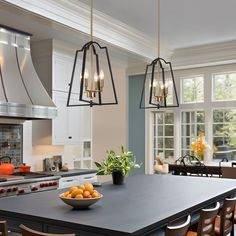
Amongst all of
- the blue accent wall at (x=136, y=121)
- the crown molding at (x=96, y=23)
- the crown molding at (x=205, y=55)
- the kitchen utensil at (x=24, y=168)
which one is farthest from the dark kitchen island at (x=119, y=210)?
the blue accent wall at (x=136, y=121)

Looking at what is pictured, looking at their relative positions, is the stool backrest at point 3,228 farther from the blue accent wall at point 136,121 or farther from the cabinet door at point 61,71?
the blue accent wall at point 136,121

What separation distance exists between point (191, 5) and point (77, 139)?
8.95ft

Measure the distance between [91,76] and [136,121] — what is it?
4460 millimetres

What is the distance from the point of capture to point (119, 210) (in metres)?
2.39

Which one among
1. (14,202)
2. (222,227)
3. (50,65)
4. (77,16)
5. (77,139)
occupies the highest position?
(77,16)

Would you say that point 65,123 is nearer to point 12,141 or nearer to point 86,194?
point 12,141

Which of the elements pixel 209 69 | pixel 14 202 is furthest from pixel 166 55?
pixel 14 202

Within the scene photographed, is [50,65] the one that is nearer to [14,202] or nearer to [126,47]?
[126,47]

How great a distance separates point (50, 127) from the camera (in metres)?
5.49

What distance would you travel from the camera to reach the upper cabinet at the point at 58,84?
5.53 meters

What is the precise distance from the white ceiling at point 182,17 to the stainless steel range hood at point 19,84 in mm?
1205

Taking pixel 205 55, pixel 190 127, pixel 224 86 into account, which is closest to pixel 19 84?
pixel 205 55

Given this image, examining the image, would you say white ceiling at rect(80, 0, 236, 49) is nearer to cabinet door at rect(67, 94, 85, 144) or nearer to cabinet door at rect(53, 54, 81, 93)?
cabinet door at rect(53, 54, 81, 93)

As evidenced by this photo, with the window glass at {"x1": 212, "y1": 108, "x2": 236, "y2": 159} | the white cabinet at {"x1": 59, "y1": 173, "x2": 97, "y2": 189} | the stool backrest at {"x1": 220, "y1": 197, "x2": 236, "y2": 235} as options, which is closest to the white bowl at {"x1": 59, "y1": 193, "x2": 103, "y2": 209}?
the stool backrest at {"x1": 220, "y1": 197, "x2": 236, "y2": 235}
